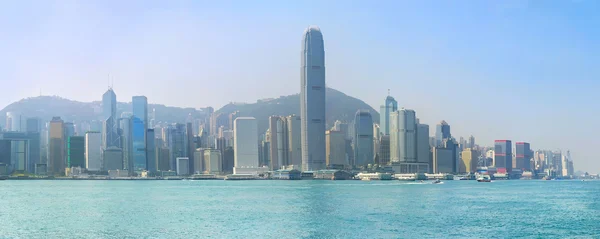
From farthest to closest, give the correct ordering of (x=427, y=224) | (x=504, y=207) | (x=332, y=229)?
(x=504, y=207), (x=427, y=224), (x=332, y=229)

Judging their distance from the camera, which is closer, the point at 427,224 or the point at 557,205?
the point at 427,224

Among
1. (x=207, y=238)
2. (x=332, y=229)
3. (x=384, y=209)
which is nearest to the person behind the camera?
(x=207, y=238)

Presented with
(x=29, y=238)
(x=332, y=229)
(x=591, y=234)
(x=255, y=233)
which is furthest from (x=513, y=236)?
(x=29, y=238)

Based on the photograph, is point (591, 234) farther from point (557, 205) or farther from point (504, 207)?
point (557, 205)

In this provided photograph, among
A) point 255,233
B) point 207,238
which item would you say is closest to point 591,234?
point 255,233

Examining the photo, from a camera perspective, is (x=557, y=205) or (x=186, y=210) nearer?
(x=186, y=210)

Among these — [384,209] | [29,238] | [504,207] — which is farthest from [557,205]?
[29,238]

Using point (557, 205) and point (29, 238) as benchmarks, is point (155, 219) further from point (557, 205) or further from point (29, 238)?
point (557, 205)

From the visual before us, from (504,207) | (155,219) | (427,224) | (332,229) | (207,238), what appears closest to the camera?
(207,238)

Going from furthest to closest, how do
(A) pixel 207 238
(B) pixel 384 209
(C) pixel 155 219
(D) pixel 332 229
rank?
1. (B) pixel 384 209
2. (C) pixel 155 219
3. (D) pixel 332 229
4. (A) pixel 207 238
